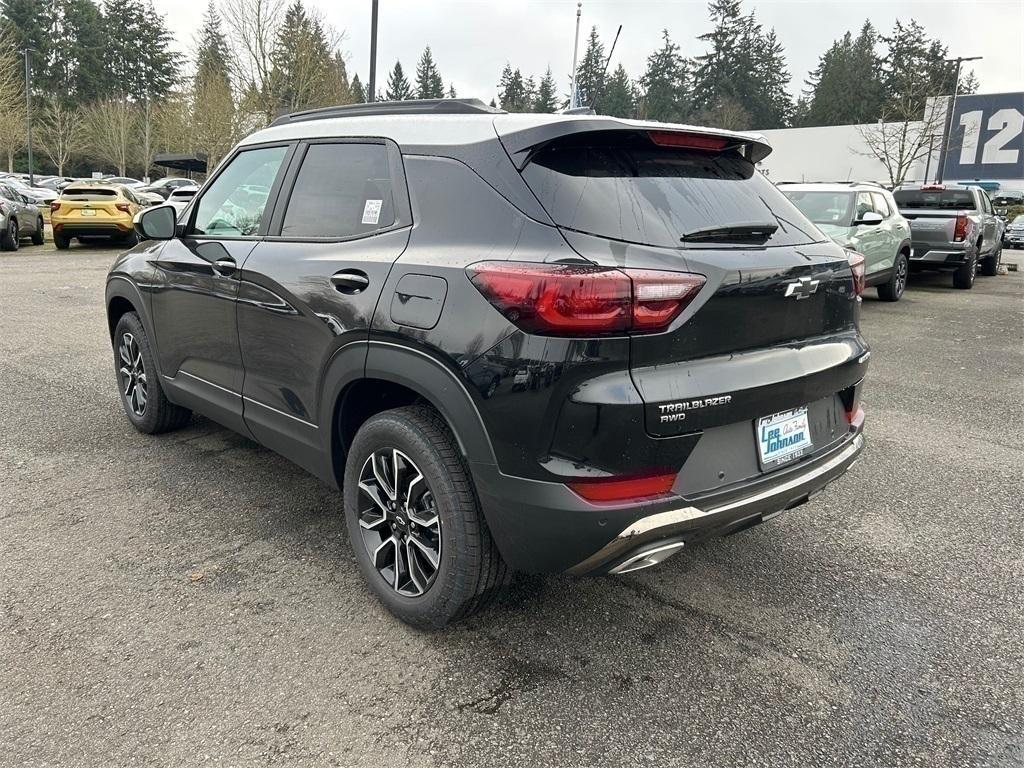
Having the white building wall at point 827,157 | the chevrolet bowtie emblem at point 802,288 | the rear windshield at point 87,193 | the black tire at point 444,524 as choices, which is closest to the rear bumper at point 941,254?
the chevrolet bowtie emblem at point 802,288

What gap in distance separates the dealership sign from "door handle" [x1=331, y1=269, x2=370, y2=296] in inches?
2034

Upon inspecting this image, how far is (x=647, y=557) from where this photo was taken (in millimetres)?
2340

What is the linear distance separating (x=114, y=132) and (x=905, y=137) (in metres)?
48.5

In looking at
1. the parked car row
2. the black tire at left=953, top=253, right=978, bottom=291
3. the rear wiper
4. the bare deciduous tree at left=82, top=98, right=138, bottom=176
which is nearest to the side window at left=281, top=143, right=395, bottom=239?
the rear wiper

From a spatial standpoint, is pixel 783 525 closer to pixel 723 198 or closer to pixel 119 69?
pixel 723 198

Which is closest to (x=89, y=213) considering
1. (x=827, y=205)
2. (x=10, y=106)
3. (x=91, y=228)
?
(x=91, y=228)

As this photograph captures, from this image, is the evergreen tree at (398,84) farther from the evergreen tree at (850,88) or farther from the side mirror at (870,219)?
the side mirror at (870,219)

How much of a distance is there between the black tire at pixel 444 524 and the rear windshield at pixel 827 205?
30.0 feet

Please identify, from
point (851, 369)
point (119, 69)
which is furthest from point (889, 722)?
point (119, 69)

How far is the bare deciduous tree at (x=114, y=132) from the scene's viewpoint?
51.1 m

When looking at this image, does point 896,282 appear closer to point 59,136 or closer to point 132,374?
point 132,374

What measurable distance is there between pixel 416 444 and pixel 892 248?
36.2 ft

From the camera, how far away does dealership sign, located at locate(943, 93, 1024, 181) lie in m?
45.5

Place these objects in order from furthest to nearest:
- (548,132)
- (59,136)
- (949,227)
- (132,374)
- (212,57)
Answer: (59,136)
(212,57)
(949,227)
(132,374)
(548,132)
